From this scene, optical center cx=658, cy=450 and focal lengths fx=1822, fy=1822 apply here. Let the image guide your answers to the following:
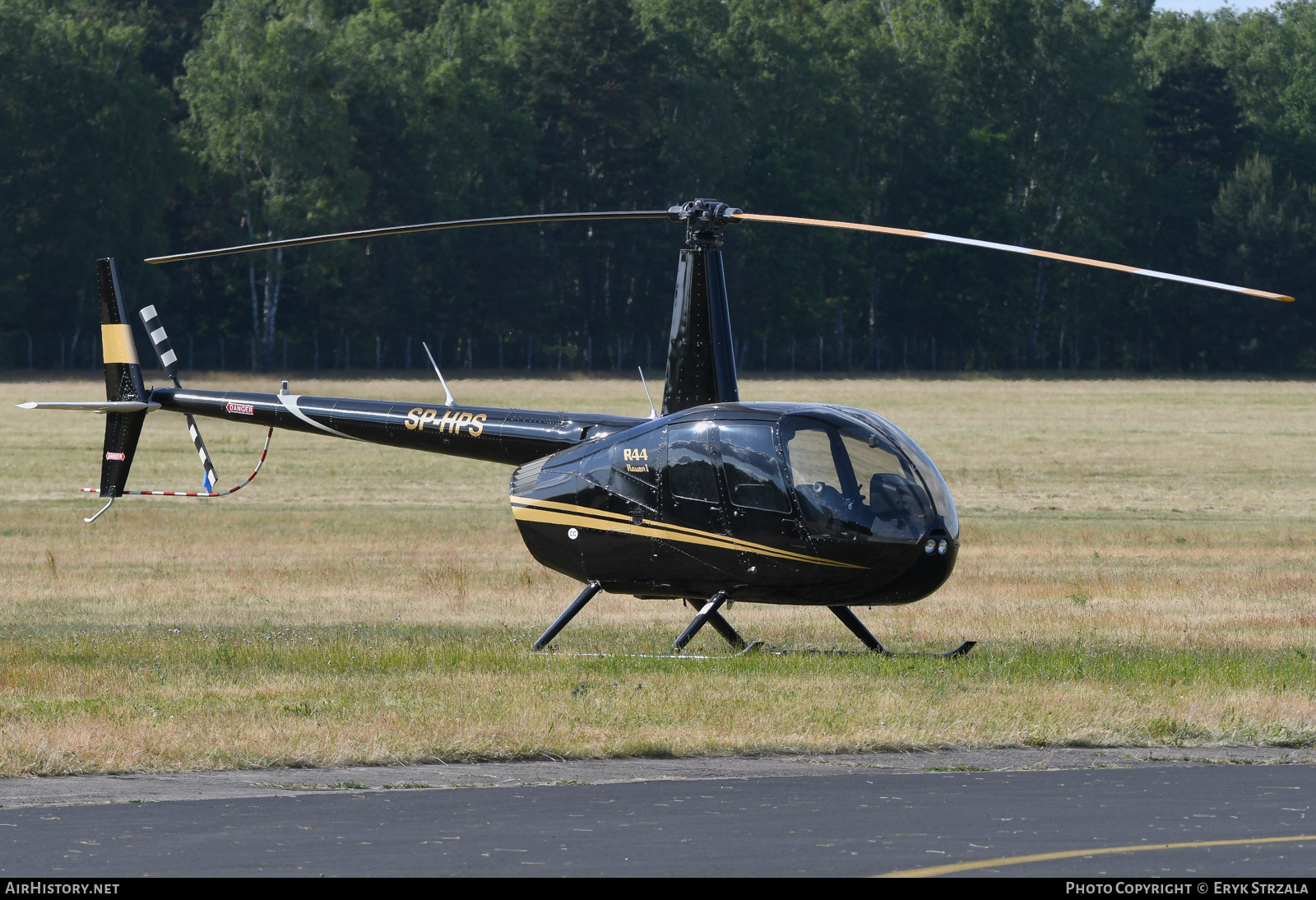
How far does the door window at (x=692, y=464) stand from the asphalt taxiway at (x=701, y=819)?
13.3ft

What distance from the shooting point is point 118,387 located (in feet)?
66.8

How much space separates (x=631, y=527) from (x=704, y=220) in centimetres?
273

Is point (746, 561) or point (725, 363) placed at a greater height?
point (725, 363)

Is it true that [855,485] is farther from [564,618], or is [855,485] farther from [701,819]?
[701,819]

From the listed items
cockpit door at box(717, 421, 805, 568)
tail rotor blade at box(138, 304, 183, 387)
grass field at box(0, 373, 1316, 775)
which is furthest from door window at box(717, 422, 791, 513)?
tail rotor blade at box(138, 304, 183, 387)

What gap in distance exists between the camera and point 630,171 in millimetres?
98875

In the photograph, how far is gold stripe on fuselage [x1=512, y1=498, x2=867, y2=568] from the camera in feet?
49.6

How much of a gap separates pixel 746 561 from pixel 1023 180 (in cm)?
9525

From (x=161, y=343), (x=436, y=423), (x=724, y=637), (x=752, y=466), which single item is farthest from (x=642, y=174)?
(x=752, y=466)

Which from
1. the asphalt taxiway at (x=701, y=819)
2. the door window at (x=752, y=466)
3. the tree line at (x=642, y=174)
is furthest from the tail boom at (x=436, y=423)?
the tree line at (x=642, y=174)

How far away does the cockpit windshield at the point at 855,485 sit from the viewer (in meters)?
Result: 14.7

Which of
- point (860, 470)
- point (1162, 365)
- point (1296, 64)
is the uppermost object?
point (1296, 64)
